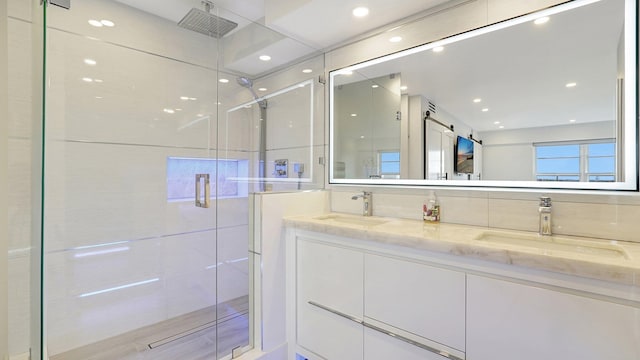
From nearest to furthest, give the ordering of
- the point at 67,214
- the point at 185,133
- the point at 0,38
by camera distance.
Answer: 1. the point at 0,38
2. the point at 67,214
3. the point at 185,133

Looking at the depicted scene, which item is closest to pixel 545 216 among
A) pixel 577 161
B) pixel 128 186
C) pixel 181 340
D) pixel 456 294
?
pixel 577 161

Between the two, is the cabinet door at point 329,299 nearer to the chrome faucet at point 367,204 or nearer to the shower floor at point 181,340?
the shower floor at point 181,340

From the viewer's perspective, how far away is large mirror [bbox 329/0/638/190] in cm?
124

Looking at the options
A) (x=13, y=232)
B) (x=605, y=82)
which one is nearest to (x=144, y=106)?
(x=13, y=232)

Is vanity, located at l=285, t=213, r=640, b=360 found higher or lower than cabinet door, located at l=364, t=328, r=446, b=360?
higher

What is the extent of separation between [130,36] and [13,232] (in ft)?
4.58

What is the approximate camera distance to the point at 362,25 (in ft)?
6.23

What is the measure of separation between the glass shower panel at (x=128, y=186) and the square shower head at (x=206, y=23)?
6 cm

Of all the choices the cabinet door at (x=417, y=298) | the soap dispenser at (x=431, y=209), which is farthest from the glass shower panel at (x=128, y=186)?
the soap dispenser at (x=431, y=209)

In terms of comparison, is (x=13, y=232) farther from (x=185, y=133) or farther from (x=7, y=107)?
(x=185, y=133)

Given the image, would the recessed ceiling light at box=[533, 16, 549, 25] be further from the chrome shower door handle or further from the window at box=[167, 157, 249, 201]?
the chrome shower door handle

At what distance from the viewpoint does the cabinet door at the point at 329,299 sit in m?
1.49

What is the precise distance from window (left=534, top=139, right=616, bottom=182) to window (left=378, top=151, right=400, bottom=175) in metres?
0.76

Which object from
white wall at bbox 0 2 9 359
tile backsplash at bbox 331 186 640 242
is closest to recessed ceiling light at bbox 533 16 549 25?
tile backsplash at bbox 331 186 640 242
